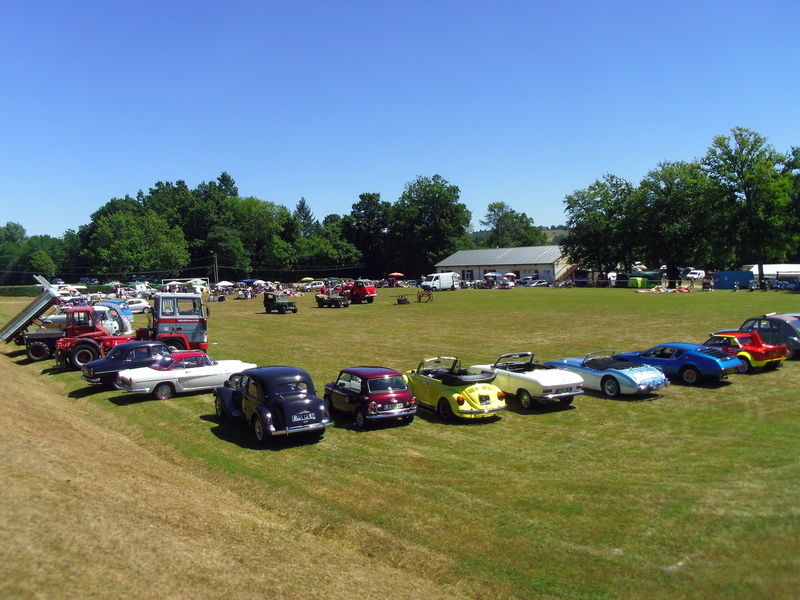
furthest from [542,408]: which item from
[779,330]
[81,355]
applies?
[81,355]

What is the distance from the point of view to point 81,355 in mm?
22094

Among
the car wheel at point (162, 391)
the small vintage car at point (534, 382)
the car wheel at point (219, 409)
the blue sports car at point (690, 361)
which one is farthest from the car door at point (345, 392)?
the blue sports car at point (690, 361)

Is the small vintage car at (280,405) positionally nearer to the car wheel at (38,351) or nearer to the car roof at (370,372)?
the car roof at (370,372)

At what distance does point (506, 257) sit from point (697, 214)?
97.2 ft

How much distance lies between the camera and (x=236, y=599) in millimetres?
6004

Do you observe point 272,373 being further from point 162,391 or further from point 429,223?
point 429,223

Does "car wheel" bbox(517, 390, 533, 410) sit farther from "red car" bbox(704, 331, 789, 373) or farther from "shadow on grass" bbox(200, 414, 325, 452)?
"red car" bbox(704, 331, 789, 373)

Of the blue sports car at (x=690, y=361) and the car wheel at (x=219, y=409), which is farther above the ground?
the blue sports car at (x=690, y=361)

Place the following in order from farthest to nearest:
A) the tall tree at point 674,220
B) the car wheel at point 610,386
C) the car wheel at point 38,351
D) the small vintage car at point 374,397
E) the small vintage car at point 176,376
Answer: the tall tree at point 674,220
the car wheel at point 38,351
the small vintage car at point 176,376
the car wheel at point 610,386
the small vintage car at point 374,397

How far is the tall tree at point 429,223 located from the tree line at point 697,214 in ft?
76.9

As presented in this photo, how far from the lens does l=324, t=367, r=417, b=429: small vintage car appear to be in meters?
13.7

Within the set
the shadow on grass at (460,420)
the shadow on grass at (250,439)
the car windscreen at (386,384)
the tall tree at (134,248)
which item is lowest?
the shadow on grass at (460,420)

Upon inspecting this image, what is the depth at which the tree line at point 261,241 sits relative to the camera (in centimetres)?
10400

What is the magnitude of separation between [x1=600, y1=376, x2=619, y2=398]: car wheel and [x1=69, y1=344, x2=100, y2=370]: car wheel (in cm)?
1842
